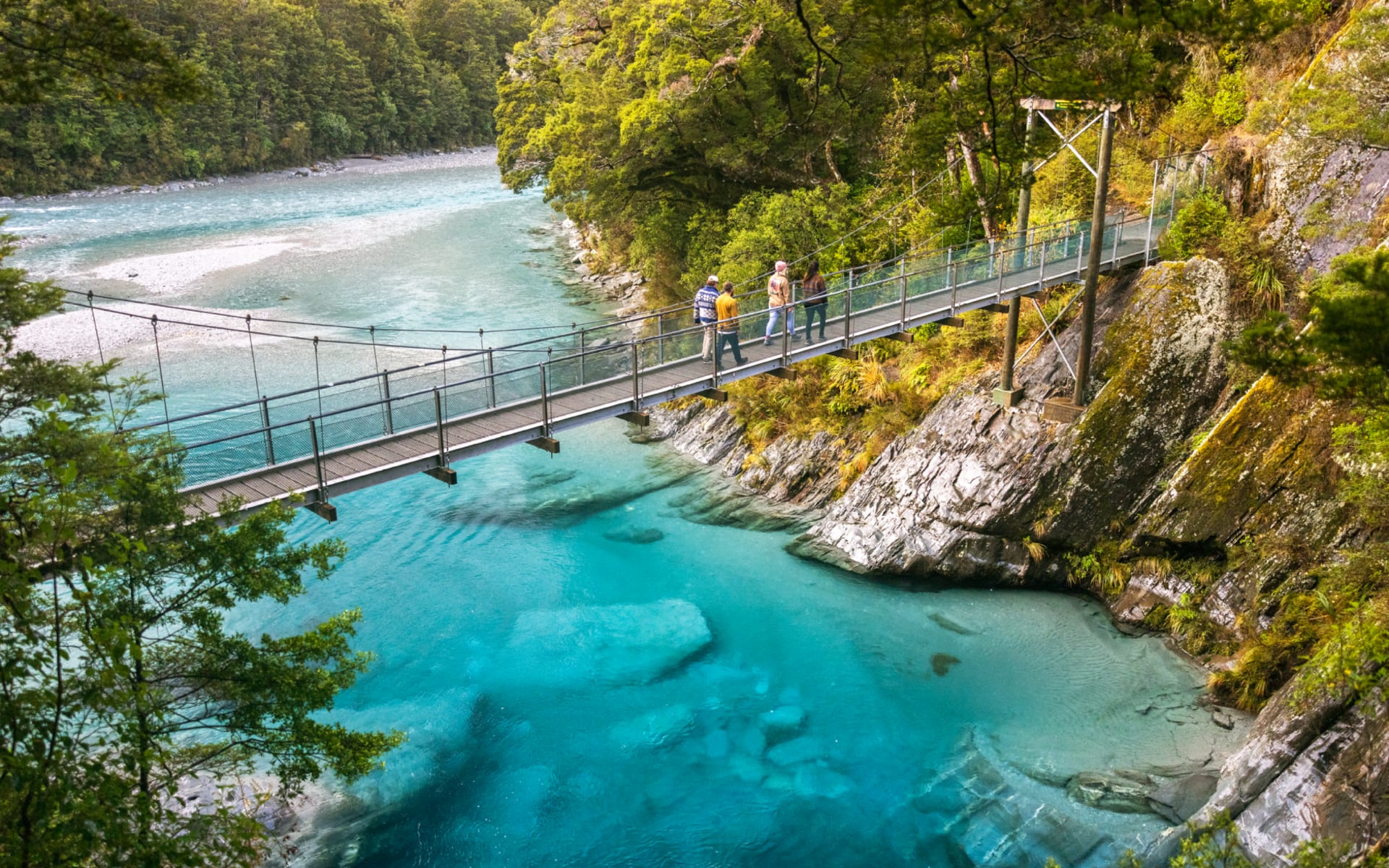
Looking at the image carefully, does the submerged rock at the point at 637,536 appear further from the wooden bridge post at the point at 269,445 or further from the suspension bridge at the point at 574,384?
the wooden bridge post at the point at 269,445

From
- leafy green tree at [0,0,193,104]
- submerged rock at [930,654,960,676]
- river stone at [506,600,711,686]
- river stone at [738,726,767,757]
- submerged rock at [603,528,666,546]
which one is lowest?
river stone at [738,726,767,757]

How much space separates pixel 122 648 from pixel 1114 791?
958cm

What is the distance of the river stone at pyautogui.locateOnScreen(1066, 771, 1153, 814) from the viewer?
33.9ft

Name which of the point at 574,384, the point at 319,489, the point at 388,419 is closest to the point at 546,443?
the point at 574,384

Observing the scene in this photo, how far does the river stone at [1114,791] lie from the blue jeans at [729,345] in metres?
6.53

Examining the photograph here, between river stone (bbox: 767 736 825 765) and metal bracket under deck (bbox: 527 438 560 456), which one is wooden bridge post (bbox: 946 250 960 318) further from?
river stone (bbox: 767 736 825 765)

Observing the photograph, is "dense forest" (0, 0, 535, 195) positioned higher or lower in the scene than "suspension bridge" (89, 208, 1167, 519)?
higher

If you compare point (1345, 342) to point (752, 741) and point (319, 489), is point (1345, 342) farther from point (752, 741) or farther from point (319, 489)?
point (319, 489)

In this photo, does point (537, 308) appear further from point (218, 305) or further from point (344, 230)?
point (344, 230)

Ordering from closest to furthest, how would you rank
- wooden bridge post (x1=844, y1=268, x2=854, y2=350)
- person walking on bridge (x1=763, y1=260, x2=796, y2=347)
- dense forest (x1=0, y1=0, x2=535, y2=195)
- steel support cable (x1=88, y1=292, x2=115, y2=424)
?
steel support cable (x1=88, y1=292, x2=115, y2=424) < person walking on bridge (x1=763, y1=260, x2=796, y2=347) < wooden bridge post (x1=844, y1=268, x2=854, y2=350) < dense forest (x1=0, y1=0, x2=535, y2=195)

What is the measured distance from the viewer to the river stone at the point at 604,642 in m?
13.3

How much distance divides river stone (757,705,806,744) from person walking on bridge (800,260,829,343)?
5.06m

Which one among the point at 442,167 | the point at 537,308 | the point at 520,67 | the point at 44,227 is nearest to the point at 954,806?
the point at 537,308

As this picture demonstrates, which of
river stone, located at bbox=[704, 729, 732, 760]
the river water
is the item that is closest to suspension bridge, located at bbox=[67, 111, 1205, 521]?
the river water
